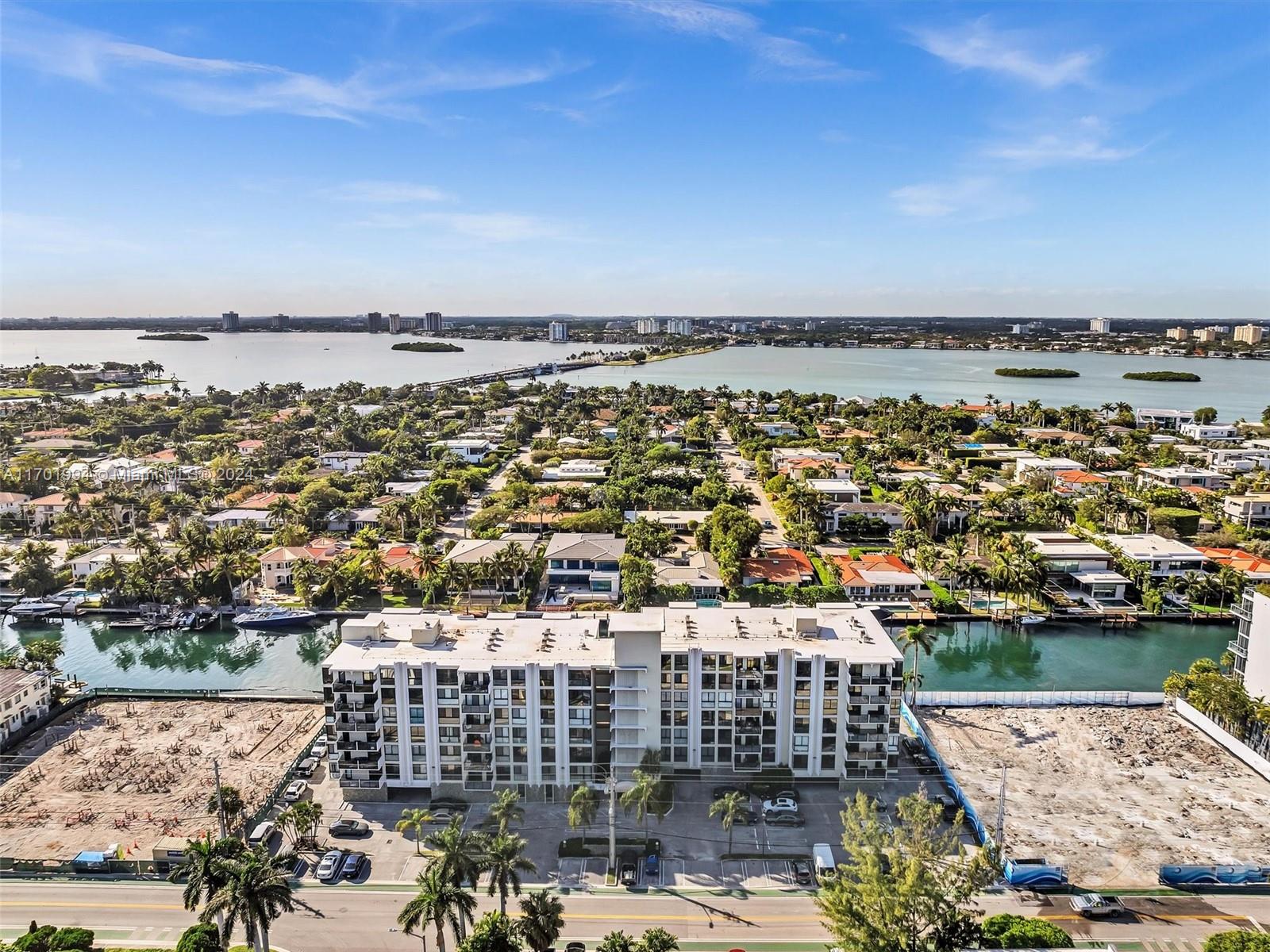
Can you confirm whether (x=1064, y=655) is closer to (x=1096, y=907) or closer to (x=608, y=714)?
(x=1096, y=907)

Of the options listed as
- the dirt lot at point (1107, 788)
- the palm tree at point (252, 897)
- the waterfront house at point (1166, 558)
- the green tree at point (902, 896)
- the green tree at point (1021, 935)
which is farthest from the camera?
the waterfront house at point (1166, 558)

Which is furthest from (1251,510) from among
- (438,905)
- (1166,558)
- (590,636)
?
(438,905)

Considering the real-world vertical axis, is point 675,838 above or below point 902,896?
below

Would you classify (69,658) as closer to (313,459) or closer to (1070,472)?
(313,459)

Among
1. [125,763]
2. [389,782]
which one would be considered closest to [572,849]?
[389,782]

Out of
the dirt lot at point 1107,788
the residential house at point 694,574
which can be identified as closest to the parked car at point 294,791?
the residential house at point 694,574

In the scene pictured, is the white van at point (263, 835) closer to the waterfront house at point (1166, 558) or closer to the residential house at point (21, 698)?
the residential house at point (21, 698)

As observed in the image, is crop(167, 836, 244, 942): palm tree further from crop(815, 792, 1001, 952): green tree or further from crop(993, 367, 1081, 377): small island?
crop(993, 367, 1081, 377): small island
